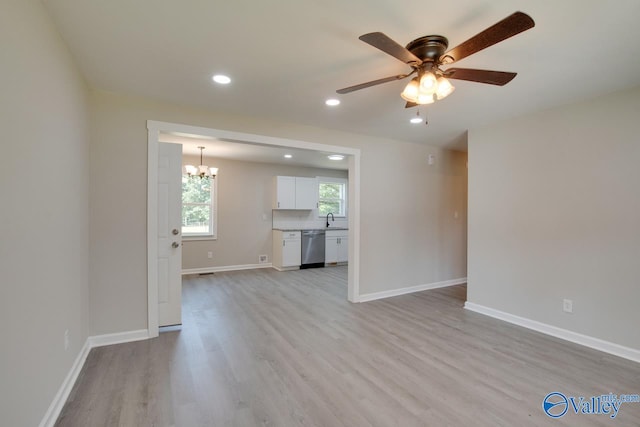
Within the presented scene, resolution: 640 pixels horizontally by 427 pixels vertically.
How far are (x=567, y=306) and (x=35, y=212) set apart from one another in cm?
445

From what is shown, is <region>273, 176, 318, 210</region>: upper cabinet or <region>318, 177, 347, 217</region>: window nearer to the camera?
<region>273, 176, 318, 210</region>: upper cabinet

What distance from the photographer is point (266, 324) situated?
3385mm

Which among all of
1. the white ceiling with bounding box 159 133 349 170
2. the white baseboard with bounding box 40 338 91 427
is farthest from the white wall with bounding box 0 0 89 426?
the white ceiling with bounding box 159 133 349 170

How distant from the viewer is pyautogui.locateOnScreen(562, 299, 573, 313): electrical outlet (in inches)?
121

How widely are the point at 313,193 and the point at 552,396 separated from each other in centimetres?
560

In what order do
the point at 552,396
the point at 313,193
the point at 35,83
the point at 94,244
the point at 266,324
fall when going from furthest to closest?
the point at 313,193
the point at 266,324
the point at 94,244
the point at 552,396
the point at 35,83

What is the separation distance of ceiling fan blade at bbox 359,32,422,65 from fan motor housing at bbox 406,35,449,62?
0.50ft

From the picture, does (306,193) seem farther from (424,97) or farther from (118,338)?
(424,97)

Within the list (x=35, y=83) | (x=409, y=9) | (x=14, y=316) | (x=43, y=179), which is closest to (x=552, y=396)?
(x=409, y=9)

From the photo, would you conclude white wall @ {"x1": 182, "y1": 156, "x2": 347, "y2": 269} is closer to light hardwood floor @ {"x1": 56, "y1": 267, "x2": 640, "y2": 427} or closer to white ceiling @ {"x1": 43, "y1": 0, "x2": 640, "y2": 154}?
light hardwood floor @ {"x1": 56, "y1": 267, "x2": 640, "y2": 427}

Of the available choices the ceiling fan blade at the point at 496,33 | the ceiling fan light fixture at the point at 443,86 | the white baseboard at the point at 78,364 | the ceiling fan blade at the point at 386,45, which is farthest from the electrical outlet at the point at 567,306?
the white baseboard at the point at 78,364

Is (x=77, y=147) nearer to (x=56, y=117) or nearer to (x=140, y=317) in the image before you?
(x=56, y=117)

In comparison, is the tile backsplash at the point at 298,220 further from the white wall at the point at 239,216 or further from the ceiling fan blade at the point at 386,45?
the ceiling fan blade at the point at 386,45

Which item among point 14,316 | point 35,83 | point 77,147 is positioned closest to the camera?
point 14,316
